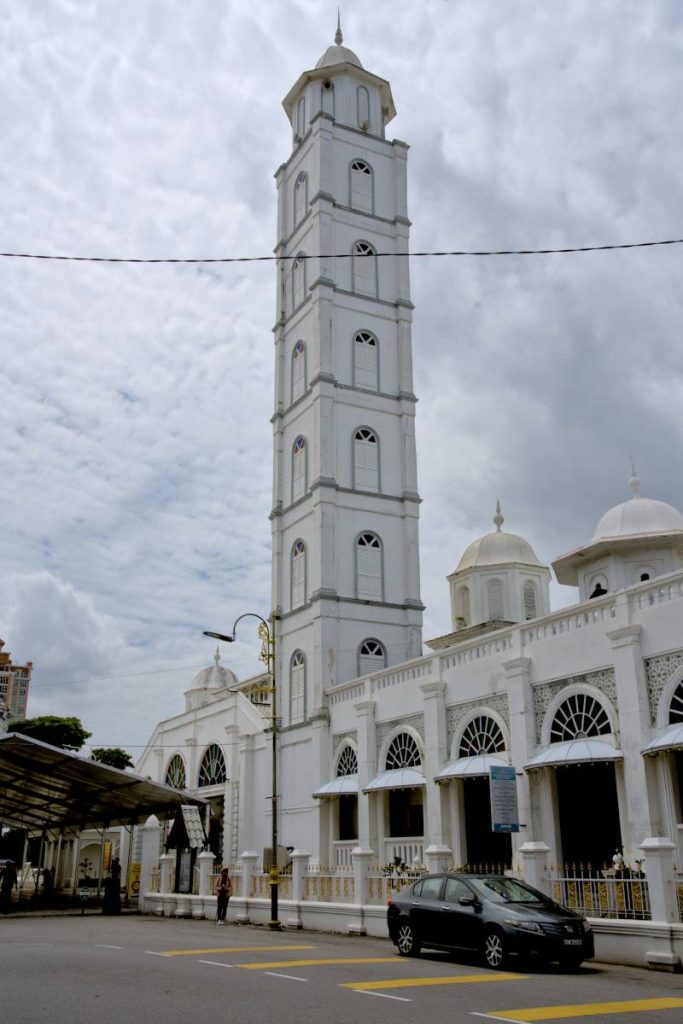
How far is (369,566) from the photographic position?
3431 centimetres

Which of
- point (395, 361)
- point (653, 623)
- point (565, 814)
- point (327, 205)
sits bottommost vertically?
point (565, 814)

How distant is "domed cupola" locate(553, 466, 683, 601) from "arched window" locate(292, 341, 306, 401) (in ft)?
42.6

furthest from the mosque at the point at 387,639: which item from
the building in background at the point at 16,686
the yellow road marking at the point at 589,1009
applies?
the building in background at the point at 16,686

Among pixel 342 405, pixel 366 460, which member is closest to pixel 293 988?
pixel 366 460

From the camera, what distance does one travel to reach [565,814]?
21781mm

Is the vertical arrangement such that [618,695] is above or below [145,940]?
above

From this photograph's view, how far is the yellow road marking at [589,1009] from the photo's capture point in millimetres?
8891

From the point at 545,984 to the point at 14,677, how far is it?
180219 millimetres

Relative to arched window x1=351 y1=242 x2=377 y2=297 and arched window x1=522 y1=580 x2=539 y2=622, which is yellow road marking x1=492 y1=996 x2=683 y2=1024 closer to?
arched window x1=522 y1=580 x2=539 y2=622

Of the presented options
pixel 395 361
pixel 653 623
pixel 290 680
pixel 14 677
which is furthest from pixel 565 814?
pixel 14 677

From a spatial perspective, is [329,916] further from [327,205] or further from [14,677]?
[14,677]

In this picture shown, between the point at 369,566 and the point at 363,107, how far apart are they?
20126 millimetres

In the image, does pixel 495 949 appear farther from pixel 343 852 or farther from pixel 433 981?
pixel 343 852

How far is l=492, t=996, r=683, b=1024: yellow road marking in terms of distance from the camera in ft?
29.2
